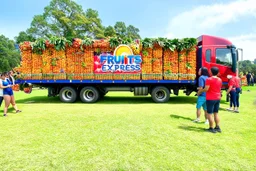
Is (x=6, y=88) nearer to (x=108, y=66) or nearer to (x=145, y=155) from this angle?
(x=108, y=66)

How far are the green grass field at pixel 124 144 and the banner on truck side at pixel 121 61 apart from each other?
14.8 ft

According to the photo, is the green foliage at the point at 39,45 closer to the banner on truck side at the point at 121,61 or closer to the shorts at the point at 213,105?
the banner on truck side at the point at 121,61

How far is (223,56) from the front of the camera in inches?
410

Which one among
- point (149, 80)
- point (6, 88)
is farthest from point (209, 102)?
point (6, 88)

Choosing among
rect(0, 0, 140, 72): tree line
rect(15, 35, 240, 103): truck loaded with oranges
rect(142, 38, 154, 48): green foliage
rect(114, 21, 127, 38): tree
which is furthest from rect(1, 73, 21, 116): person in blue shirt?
rect(114, 21, 127, 38): tree

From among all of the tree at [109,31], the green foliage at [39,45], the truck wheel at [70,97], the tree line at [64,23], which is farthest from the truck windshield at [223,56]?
the tree at [109,31]

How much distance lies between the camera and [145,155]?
3891mm

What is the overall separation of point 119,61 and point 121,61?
12 centimetres

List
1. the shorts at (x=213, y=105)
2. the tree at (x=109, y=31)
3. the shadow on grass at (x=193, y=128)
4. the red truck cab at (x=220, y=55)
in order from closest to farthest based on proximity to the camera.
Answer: the shorts at (x=213, y=105)
the shadow on grass at (x=193, y=128)
the red truck cab at (x=220, y=55)
the tree at (x=109, y=31)

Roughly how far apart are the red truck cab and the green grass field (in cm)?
433

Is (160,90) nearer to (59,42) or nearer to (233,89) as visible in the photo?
(233,89)

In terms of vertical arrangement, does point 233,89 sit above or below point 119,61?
below

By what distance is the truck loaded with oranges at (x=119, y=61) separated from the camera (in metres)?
10.5

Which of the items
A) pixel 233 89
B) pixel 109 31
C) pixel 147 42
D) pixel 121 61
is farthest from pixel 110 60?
pixel 109 31
